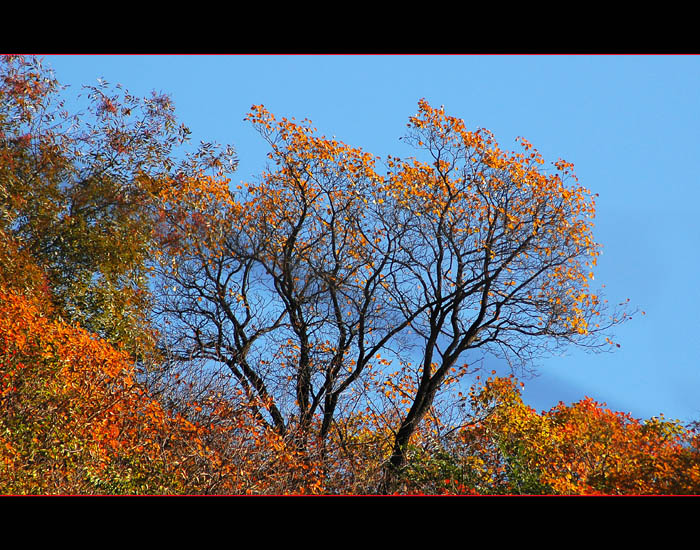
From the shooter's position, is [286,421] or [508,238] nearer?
[286,421]

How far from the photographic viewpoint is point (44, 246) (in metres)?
10.7

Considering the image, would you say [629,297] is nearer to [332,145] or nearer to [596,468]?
[596,468]

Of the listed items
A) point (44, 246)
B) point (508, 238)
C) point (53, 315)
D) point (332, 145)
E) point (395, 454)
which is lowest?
point (395, 454)

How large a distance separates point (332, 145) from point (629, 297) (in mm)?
5968

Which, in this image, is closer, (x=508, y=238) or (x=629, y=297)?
(x=629, y=297)

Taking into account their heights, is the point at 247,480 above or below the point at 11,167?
below

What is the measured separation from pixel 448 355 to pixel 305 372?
2.66 m

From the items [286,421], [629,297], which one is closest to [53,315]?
[286,421]

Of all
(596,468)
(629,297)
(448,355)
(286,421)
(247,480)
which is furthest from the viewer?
(448,355)
